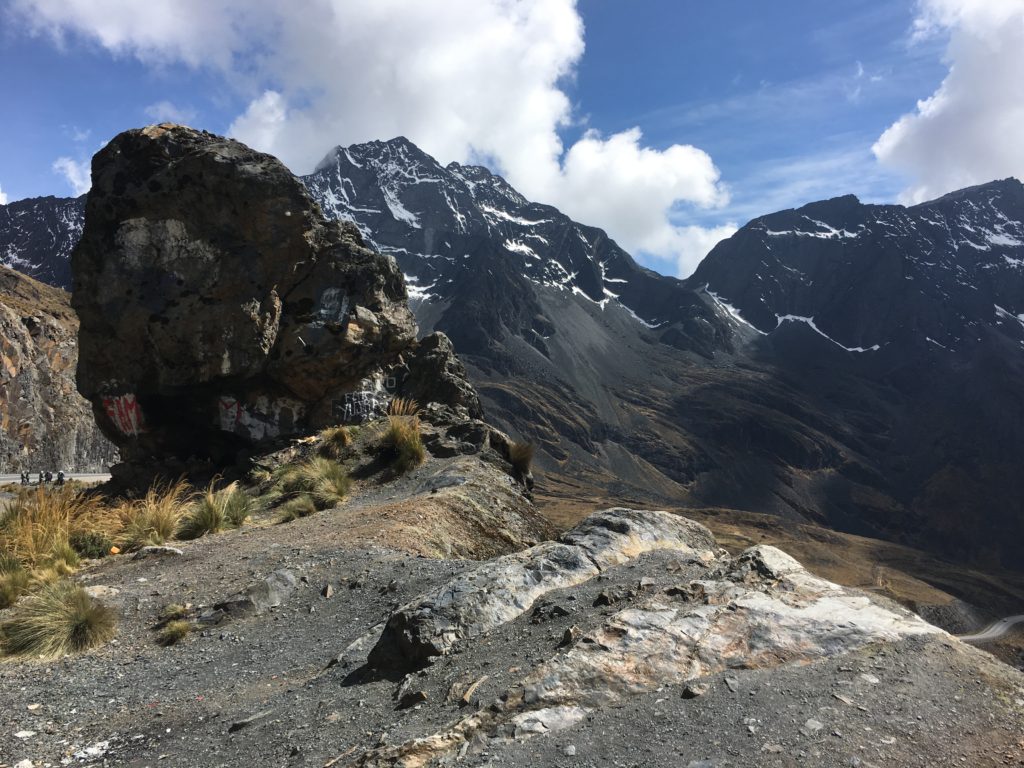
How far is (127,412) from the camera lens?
1638 centimetres

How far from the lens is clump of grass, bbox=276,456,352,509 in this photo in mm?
11328

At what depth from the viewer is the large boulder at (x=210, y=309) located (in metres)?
15.8

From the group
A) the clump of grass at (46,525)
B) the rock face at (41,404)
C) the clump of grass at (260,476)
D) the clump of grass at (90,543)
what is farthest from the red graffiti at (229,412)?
the rock face at (41,404)

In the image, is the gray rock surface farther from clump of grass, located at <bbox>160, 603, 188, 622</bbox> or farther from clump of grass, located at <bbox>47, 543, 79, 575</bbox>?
clump of grass, located at <bbox>47, 543, 79, 575</bbox>

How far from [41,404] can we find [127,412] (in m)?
48.5

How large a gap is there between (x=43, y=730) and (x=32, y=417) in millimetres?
59239

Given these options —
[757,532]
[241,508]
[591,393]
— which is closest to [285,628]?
[241,508]

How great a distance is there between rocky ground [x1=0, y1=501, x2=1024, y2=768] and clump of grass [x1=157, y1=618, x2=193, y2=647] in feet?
0.32

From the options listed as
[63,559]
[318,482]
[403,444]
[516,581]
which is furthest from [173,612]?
[403,444]

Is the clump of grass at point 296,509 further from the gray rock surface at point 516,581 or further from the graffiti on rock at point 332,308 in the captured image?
the graffiti on rock at point 332,308

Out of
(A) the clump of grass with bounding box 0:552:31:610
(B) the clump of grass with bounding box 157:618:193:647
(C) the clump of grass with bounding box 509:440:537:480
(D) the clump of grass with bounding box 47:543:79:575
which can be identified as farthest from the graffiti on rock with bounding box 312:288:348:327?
(B) the clump of grass with bounding box 157:618:193:647

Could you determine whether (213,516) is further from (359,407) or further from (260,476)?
(359,407)

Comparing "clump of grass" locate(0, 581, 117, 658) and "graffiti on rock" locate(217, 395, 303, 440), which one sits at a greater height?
"graffiti on rock" locate(217, 395, 303, 440)

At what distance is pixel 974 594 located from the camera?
322ft
